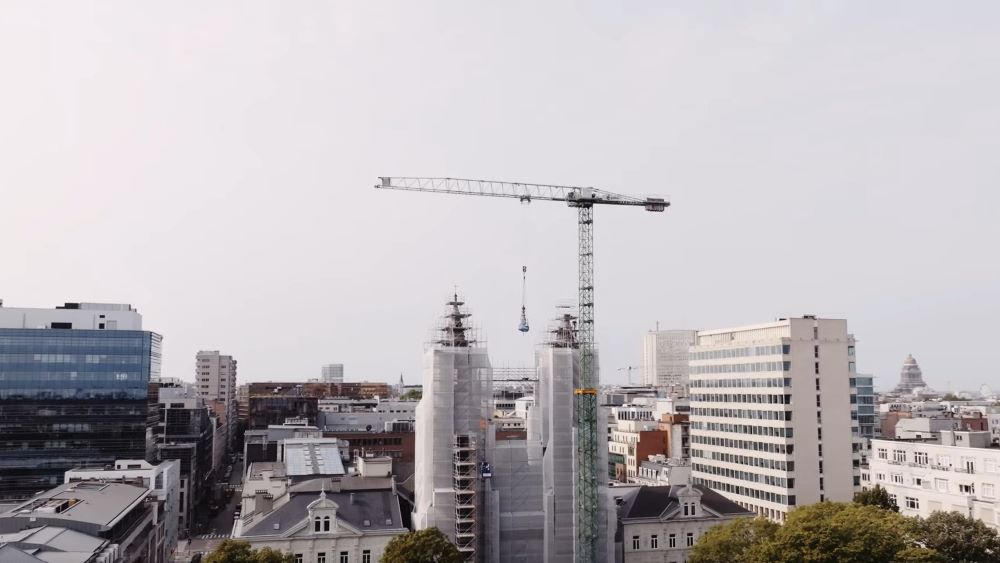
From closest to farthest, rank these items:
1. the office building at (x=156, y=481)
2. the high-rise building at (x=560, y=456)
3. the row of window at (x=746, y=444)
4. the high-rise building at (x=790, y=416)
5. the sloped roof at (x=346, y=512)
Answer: the sloped roof at (x=346, y=512) → the high-rise building at (x=560, y=456) → the office building at (x=156, y=481) → the row of window at (x=746, y=444) → the high-rise building at (x=790, y=416)

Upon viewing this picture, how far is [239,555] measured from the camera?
6781 cm

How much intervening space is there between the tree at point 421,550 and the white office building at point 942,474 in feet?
177

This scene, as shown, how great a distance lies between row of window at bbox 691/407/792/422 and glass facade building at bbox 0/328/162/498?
9453 centimetres

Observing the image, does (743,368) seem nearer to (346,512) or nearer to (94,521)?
(346,512)

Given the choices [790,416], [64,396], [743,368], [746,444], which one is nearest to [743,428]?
[746,444]

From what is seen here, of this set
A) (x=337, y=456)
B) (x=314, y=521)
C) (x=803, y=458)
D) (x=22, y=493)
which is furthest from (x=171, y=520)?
(x=803, y=458)

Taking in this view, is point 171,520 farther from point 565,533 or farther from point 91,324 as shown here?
point 565,533

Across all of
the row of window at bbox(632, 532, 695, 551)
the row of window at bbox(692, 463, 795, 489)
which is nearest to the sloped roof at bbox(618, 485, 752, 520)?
the row of window at bbox(632, 532, 695, 551)

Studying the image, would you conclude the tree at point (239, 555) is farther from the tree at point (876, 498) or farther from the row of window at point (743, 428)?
the row of window at point (743, 428)

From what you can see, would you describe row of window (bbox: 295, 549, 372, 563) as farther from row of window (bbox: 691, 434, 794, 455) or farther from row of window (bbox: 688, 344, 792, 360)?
row of window (bbox: 688, 344, 792, 360)

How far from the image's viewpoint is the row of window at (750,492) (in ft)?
386

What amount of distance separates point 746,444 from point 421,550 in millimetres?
70625

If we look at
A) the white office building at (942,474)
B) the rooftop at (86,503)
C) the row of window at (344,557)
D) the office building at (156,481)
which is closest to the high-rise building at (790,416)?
the white office building at (942,474)

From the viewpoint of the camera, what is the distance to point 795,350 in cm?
12106
